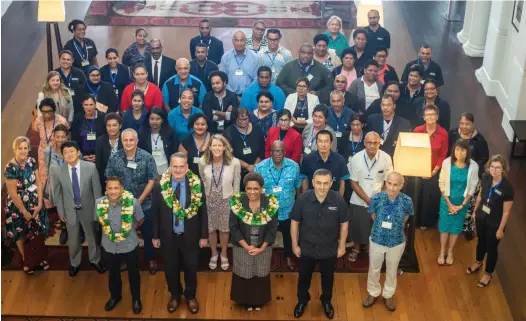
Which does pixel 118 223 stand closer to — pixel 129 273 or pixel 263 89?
pixel 129 273

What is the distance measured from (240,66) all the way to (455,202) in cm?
344

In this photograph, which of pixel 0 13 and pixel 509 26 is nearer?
pixel 509 26

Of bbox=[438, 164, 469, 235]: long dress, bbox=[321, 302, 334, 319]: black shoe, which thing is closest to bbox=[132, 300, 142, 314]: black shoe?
bbox=[321, 302, 334, 319]: black shoe

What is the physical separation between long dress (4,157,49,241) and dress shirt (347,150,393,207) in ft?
10.5

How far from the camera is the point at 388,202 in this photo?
752 centimetres

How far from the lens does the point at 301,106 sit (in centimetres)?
945

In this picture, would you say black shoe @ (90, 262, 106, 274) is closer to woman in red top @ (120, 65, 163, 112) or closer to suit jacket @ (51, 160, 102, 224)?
suit jacket @ (51, 160, 102, 224)

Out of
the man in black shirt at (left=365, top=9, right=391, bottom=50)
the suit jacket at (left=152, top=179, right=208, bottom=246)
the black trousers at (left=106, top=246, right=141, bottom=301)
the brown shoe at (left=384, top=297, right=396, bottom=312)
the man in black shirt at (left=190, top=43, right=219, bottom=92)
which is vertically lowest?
the brown shoe at (left=384, top=297, right=396, bottom=312)

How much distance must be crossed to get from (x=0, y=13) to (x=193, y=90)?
658cm

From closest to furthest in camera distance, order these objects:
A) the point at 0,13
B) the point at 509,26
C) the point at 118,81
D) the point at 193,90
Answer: the point at 193,90 → the point at 118,81 → the point at 509,26 → the point at 0,13

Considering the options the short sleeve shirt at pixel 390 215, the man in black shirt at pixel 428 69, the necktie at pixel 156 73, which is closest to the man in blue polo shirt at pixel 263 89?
the necktie at pixel 156 73

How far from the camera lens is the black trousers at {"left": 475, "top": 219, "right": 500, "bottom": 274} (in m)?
8.16

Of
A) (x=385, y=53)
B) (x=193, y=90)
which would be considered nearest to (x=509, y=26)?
(x=385, y=53)

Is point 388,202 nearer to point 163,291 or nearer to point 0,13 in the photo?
point 163,291
